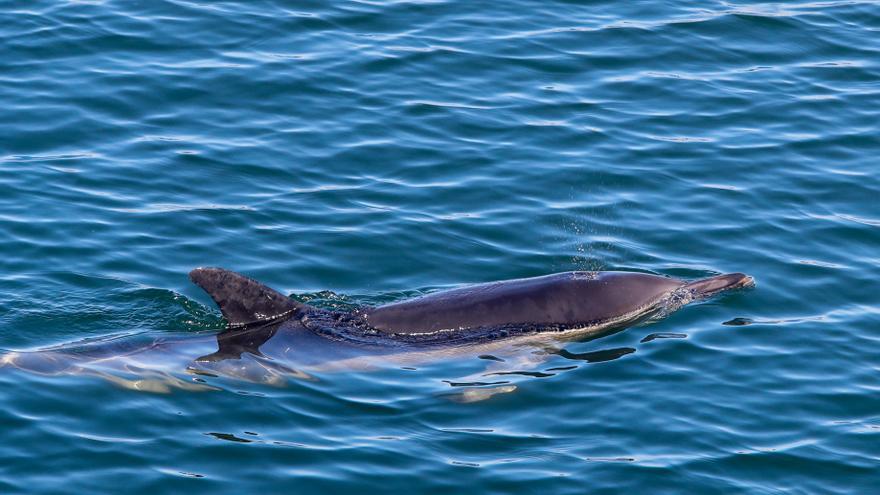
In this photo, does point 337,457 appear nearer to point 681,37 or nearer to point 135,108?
point 135,108

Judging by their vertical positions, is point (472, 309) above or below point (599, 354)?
above

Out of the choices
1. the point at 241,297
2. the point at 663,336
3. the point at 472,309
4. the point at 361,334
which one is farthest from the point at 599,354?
the point at 241,297

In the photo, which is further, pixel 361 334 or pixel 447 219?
pixel 447 219

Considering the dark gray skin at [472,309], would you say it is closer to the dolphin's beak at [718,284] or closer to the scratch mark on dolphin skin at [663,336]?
the dolphin's beak at [718,284]

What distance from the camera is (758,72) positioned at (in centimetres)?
2409

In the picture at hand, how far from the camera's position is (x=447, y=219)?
62.0 feet

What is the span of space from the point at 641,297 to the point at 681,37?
9.61 meters

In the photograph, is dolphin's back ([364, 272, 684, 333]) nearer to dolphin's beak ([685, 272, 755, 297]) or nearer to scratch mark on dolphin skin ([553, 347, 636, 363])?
dolphin's beak ([685, 272, 755, 297])

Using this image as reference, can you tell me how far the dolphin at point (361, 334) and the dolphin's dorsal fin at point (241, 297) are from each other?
0.01 metres

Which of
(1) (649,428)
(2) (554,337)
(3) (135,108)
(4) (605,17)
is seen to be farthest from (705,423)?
(4) (605,17)

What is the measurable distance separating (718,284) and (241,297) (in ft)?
18.9

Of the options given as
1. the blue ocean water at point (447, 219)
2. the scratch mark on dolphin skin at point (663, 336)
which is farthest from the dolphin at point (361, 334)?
the scratch mark on dolphin skin at point (663, 336)

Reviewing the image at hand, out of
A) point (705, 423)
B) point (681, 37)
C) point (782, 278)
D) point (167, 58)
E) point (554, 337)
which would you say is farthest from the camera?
point (681, 37)

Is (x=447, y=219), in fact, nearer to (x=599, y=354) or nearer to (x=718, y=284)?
(x=718, y=284)
